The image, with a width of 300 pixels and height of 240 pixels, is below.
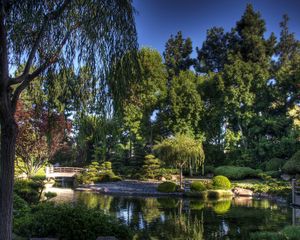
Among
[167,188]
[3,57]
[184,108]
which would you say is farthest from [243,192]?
[3,57]

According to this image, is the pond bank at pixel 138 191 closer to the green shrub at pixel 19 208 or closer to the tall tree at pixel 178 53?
the green shrub at pixel 19 208

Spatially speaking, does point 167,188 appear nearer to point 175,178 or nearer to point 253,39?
point 175,178

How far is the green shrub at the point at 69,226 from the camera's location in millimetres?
7203

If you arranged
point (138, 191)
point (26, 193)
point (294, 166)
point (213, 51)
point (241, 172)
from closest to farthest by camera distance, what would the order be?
point (26, 193)
point (294, 166)
point (138, 191)
point (241, 172)
point (213, 51)

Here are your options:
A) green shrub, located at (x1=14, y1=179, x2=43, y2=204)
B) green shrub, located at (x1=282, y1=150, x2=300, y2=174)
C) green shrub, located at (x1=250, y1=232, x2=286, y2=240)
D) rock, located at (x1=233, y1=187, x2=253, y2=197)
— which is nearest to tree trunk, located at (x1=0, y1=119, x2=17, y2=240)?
green shrub, located at (x1=250, y1=232, x2=286, y2=240)

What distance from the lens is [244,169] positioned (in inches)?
1201

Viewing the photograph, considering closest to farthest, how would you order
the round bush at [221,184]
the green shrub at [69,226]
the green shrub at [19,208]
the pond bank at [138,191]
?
the green shrub at [69,226], the green shrub at [19,208], the pond bank at [138,191], the round bush at [221,184]

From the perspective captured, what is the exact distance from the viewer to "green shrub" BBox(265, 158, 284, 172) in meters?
29.9

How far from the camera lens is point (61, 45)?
503 cm

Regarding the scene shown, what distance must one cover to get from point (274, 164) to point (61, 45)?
91.7ft

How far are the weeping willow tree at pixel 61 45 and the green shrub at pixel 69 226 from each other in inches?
108

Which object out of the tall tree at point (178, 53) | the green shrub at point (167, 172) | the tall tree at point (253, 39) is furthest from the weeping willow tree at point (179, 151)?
the tall tree at point (178, 53)

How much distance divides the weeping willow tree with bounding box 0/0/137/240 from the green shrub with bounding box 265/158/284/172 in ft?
90.0

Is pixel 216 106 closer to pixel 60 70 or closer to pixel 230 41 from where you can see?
pixel 230 41
